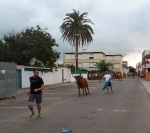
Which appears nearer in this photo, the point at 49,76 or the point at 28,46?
the point at 28,46

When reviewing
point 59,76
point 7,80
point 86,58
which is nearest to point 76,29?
point 59,76

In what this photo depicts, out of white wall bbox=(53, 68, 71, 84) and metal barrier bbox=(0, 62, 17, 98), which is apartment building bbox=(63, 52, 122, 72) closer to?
white wall bbox=(53, 68, 71, 84)

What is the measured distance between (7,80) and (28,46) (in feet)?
51.3

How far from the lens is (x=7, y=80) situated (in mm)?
17406

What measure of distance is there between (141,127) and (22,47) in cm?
2649

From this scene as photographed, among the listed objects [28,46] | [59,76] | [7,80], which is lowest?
[7,80]

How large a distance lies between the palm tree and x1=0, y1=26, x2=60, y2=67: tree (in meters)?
9.77

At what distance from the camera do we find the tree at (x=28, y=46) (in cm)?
3288

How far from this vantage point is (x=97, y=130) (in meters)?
7.86

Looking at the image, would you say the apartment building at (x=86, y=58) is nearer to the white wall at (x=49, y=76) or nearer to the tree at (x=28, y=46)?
the white wall at (x=49, y=76)

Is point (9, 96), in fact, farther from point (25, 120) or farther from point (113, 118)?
point (113, 118)

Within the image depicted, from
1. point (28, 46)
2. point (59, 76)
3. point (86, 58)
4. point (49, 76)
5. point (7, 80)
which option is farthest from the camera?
point (86, 58)

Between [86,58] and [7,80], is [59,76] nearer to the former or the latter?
[7,80]

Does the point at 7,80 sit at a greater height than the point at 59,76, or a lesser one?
lesser
